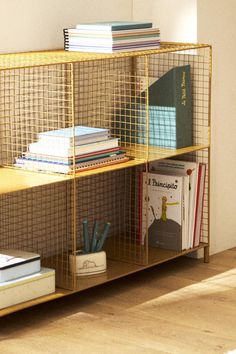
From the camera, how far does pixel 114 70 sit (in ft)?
13.4

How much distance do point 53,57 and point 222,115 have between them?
100 cm

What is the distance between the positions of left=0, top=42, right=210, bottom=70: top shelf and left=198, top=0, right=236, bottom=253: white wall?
21 centimetres

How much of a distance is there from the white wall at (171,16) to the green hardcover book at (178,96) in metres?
0.17

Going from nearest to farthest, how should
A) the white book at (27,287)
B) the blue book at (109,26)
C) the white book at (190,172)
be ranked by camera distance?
1. the white book at (27,287)
2. the blue book at (109,26)
3. the white book at (190,172)

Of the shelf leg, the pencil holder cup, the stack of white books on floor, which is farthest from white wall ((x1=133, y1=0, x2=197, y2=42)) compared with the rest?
the stack of white books on floor

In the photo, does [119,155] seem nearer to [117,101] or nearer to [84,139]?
[84,139]

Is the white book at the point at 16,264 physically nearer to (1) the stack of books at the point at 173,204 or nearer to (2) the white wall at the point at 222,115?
(1) the stack of books at the point at 173,204

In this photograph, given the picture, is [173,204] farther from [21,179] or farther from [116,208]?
[21,179]

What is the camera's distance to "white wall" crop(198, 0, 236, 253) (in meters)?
4.00

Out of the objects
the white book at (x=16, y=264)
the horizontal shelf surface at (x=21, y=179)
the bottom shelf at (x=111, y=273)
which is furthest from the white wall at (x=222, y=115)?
the white book at (x=16, y=264)

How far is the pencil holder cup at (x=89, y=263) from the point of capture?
3607mm

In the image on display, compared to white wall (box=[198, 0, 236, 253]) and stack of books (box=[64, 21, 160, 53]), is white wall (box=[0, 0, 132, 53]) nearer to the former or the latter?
stack of books (box=[64, 21, 160, 53])

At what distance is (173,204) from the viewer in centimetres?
394

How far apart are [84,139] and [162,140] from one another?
54cm
